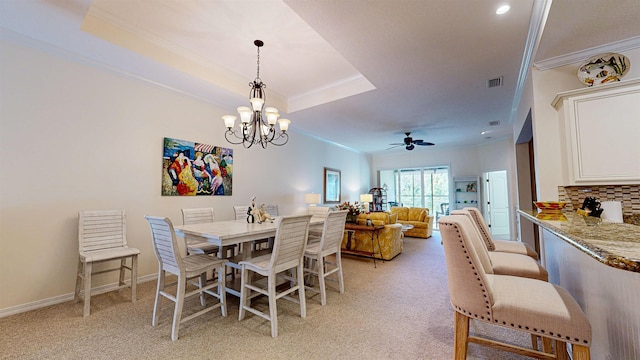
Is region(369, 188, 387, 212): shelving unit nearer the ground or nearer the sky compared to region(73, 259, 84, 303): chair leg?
nearer the sky

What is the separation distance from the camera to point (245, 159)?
4695mm

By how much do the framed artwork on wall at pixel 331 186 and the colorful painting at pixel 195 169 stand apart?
3.00m

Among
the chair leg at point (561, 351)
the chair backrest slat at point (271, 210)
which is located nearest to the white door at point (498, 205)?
the chair backrest slat at point (271, 210)

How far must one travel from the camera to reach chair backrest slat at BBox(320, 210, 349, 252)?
9.10 feet

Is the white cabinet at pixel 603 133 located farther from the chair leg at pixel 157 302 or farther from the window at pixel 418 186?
the window at pixel 418 186

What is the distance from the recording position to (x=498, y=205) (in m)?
7.01

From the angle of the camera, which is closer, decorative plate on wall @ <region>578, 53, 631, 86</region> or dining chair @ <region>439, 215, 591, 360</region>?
dining chair @ <region>439, 215, 591, 360</region>

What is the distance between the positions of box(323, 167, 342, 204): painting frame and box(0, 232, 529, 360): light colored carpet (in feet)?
13.3

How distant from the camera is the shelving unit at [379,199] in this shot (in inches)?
356

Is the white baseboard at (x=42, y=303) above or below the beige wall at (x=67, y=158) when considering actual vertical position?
below

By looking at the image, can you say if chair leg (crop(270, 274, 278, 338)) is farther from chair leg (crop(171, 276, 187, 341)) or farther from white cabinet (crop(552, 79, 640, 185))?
white cabinet (crop(552, 79, 640, 185))

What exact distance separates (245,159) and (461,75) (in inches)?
143

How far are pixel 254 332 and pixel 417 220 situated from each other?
232 inches

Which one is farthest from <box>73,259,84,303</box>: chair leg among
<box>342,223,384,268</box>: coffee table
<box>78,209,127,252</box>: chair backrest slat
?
<box>342,223,384,268</box>: coffee table
